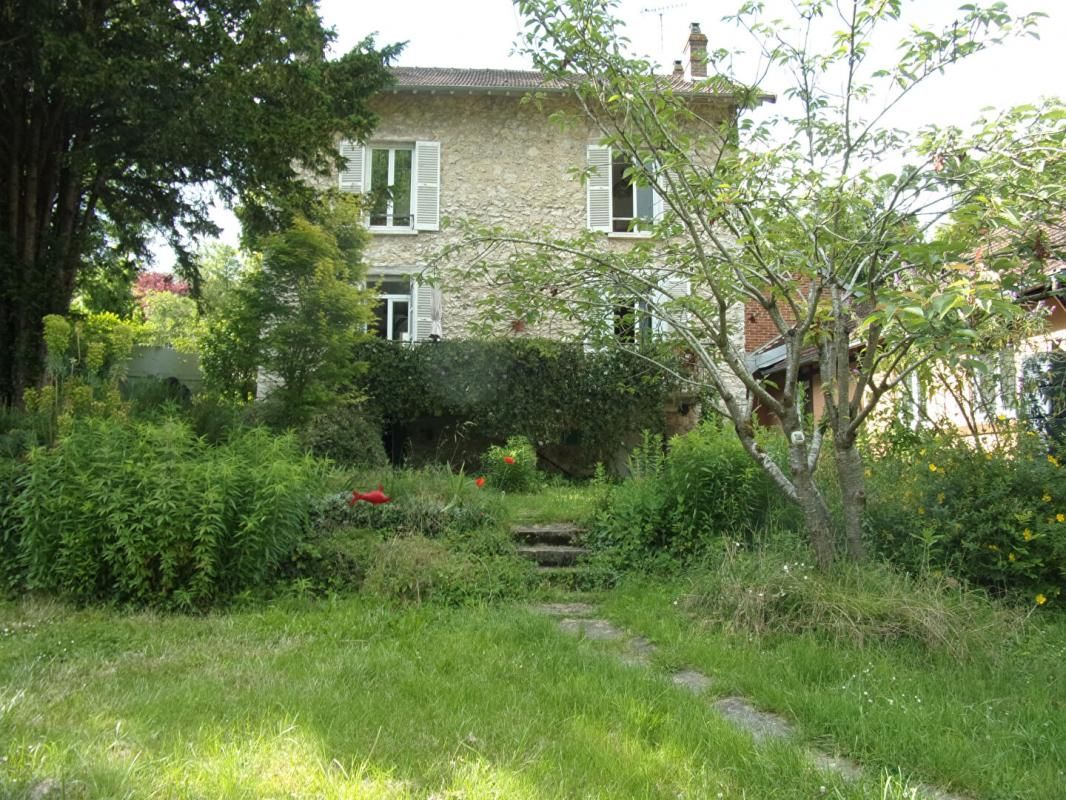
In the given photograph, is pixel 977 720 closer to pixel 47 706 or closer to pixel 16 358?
pixel 47 706

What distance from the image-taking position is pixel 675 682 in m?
3.72

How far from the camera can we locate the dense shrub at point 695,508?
6.20 metres

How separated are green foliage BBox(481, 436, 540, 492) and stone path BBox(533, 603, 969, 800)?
170 inches

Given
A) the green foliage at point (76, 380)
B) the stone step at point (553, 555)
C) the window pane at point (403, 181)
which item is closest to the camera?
the stone step at point (553, 555)

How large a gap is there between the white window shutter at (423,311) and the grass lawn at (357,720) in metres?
9.55

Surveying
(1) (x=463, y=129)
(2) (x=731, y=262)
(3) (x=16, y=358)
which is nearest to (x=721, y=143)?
(2) (x=731, y=262)

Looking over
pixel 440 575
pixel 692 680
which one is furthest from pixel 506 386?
pixel 692 680

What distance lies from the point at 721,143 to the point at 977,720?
4189mm

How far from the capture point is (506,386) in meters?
11.9

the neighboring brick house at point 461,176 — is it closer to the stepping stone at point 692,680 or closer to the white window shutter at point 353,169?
the white window shutter at point 353,169

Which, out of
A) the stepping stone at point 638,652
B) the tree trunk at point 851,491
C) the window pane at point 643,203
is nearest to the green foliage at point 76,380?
the stepping stone at point 638,652

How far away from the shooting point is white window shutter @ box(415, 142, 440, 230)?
14.2m

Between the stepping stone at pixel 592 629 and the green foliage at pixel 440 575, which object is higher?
the green foliage at pixel 440 575

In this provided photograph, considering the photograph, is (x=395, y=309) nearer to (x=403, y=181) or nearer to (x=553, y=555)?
(x=403, y=181)
